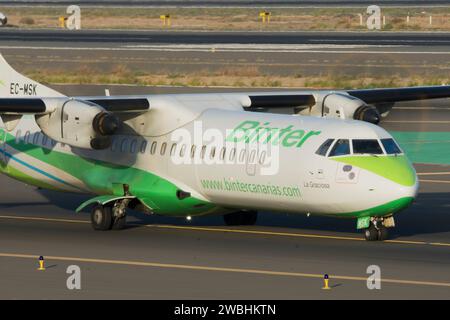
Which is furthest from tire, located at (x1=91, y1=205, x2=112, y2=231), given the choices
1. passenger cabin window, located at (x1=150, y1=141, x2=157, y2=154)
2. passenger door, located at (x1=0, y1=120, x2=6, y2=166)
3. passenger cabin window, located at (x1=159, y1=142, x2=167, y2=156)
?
passenger door, located at (x1=0, y1=120, x2=6, y2=166)

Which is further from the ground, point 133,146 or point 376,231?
point 133,146

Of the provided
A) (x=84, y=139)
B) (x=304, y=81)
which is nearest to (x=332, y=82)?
(x=304, y=81)

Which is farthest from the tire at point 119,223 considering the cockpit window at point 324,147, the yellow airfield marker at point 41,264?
the cockpit window at point 324,147

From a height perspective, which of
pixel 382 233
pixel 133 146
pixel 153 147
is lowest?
pixel 382 233

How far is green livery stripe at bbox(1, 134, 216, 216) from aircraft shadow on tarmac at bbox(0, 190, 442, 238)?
41.7 inches

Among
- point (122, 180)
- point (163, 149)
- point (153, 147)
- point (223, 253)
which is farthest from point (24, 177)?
point (223, 253)

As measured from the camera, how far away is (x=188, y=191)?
26.0 meters

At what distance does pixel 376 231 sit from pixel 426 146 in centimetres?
1706

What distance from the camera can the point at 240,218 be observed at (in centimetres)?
2731

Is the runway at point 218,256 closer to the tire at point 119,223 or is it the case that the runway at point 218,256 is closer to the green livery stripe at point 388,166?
the tire at point 119,223

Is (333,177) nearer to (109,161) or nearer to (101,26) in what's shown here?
(109,161)

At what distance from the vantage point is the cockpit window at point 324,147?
24008mm

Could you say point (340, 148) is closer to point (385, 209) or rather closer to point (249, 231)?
point (385, 209)
